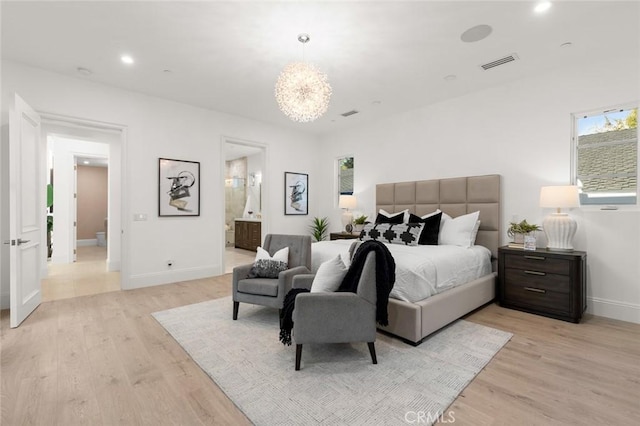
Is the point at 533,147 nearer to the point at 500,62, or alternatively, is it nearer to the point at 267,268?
the point at 500,62

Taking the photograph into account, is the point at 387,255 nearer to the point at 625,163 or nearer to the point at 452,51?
the point at 452,51

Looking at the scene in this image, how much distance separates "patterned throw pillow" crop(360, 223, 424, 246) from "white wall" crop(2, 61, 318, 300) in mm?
2618

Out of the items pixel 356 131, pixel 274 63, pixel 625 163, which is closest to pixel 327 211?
pixel 356 131

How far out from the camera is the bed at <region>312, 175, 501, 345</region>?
262 cm

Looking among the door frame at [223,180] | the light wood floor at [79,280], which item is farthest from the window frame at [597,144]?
the light wood floor at [79,280]

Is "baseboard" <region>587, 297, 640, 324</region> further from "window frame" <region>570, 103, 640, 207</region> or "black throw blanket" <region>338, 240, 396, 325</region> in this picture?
"black throw blanket" <region>338, 240, 396, 325</region>

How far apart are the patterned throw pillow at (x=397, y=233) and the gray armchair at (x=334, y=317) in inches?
75.0

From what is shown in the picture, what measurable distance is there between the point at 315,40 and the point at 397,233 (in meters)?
2.57

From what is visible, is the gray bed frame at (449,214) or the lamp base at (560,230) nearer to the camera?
the gray bed frame at (449,214)

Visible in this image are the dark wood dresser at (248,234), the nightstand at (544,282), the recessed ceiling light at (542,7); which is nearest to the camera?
the recessed ceiling light at (542,7)

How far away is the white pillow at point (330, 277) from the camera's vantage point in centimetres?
241

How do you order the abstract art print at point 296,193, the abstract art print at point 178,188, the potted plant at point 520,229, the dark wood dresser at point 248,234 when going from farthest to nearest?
the dark wood dresser at point 248,234 < the abstract art print at point 296,193 < the abstract art print at point 178,188 < the potted plant at point 520,229

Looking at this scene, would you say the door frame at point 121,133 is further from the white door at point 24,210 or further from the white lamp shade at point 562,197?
the white lamp shade at point 562,197

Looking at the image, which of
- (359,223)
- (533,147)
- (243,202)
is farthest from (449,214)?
(243,202)
